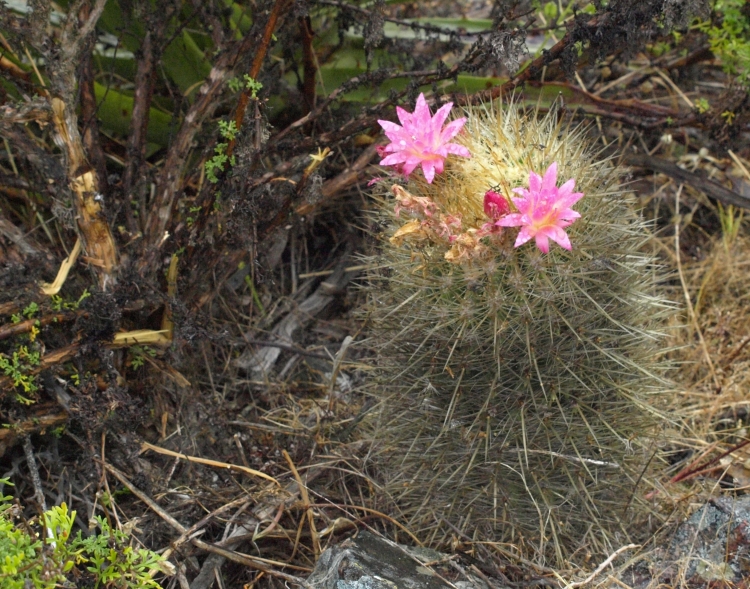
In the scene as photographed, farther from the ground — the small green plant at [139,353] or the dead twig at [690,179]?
the dead twig at [690,179]

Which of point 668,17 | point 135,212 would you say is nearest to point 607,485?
point 668,17

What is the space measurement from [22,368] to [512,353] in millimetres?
1221

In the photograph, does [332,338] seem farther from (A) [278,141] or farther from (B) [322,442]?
(A) [278,141]

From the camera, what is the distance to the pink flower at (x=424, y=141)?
1.63 meters

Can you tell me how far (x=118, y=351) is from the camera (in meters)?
2.07

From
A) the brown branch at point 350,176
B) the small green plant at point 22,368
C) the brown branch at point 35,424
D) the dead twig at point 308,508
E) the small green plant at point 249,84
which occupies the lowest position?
the dead twig at point 308,508

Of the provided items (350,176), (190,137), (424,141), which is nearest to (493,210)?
(424,141)

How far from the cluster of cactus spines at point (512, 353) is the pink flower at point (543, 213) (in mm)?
60

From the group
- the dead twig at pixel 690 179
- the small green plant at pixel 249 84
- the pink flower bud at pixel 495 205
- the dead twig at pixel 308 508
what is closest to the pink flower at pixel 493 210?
the pink flower bud at pixel 495 205

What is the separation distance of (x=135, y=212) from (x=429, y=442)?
1110 mm

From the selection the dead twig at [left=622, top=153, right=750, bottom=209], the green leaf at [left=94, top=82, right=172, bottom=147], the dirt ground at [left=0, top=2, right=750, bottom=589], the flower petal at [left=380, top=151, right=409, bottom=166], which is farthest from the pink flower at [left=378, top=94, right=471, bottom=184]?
the dead twig at [left=622, top=153, right=750, bottom=209]

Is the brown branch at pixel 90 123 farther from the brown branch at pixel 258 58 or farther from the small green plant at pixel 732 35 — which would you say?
the small green plant at pixel 732 35

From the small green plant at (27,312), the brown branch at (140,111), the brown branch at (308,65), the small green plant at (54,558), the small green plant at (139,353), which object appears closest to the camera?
the small green plant at (54,558)

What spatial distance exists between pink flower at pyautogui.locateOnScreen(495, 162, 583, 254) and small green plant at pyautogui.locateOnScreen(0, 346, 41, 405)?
1.23 metres
